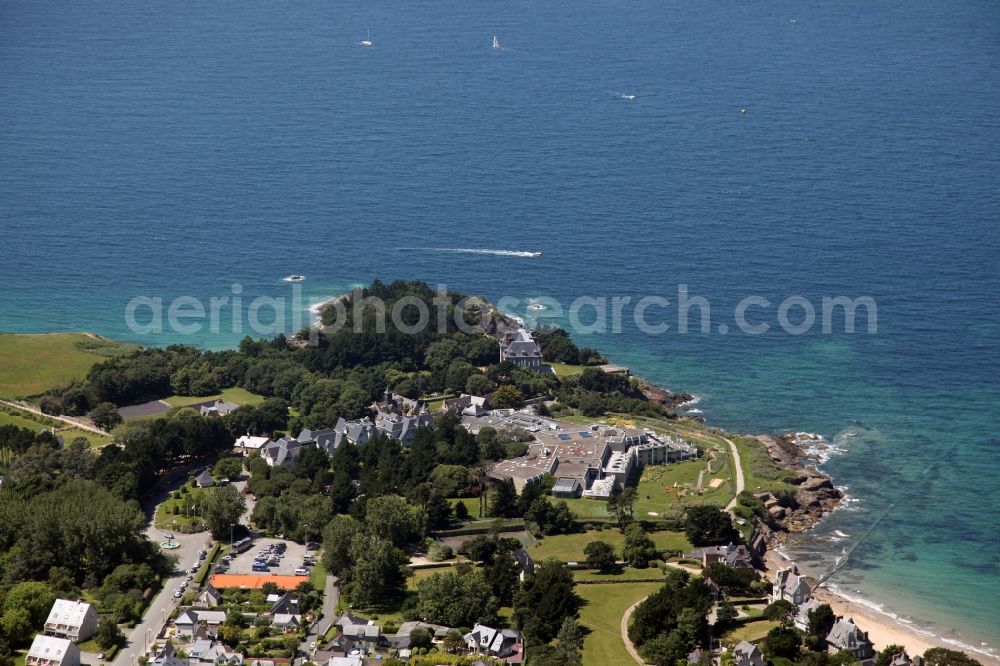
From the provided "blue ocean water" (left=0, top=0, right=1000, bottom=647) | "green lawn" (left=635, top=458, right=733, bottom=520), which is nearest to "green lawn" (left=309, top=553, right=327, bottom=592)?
"green lawn" (left=635, top=458, right=733, bottom=520)

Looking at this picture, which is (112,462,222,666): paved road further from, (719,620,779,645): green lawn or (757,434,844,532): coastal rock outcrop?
(757,434,844,532): coastal rock outcrop

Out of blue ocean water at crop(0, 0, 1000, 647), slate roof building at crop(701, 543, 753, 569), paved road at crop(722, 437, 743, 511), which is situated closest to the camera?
slate roof building at crop(701, 543, 753, 569)

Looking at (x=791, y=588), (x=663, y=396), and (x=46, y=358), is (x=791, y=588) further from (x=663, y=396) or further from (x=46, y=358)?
(x=46, y=358)

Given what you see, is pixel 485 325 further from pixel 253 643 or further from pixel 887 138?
pixel 887 138

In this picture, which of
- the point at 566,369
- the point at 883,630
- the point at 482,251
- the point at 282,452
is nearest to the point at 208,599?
the point at 282,452

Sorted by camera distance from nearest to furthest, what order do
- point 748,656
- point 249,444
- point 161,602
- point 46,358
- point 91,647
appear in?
point 748,656, point 91,647, point 161,602, point 249,444, point 46,358

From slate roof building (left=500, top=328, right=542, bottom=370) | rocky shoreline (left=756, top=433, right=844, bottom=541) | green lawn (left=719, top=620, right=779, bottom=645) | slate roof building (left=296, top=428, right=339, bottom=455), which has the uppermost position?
slate roof building (left=500, top=328, right=542, bottom=370)
